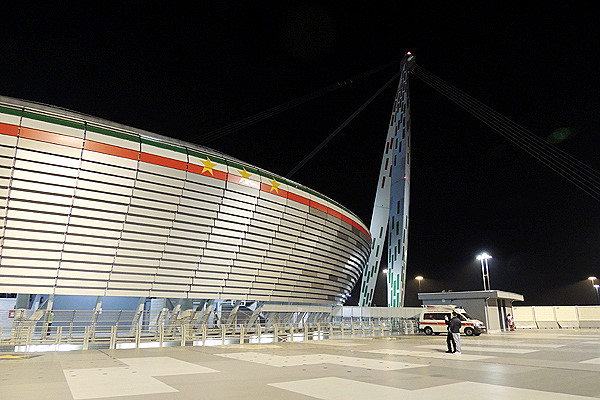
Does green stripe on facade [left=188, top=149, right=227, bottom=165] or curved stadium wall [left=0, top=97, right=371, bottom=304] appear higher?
green stripe on facade [left=188, top=149, right=227, bottom=165]

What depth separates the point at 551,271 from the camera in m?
66.0

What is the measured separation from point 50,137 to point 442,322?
27.0 m

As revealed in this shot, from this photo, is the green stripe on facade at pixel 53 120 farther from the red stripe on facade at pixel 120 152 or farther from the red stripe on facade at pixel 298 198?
the red stripe on facade at pixel 298 198

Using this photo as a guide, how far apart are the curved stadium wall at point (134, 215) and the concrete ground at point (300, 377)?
273 inches

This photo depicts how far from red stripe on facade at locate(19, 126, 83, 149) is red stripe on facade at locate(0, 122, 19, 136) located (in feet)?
0.69

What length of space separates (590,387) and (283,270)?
21984mm

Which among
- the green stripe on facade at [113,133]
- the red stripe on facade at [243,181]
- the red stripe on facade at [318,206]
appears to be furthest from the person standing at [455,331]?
the green stripe on facade at [113,133]

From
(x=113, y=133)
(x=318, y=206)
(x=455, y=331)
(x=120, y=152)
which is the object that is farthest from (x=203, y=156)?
(x=455, y=331)

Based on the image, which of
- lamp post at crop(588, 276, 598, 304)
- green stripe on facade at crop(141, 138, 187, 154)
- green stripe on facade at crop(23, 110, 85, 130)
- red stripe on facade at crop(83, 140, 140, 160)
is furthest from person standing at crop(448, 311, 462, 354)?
lamp post at crop(588, 276, 598, 304)

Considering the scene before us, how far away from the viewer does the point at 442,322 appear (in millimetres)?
29578

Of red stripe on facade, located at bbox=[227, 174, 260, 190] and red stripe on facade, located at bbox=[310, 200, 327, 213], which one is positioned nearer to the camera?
red stripe on facade, located at bbox=[227, 174, 260, 190]

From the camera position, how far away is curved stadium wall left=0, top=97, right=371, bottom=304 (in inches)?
706

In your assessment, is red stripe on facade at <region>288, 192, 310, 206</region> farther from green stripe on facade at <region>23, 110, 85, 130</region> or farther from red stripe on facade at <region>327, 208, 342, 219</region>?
green stripe on facade at <region>23, 110, 85, 130</region>

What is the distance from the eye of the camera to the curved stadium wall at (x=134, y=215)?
1792cm
